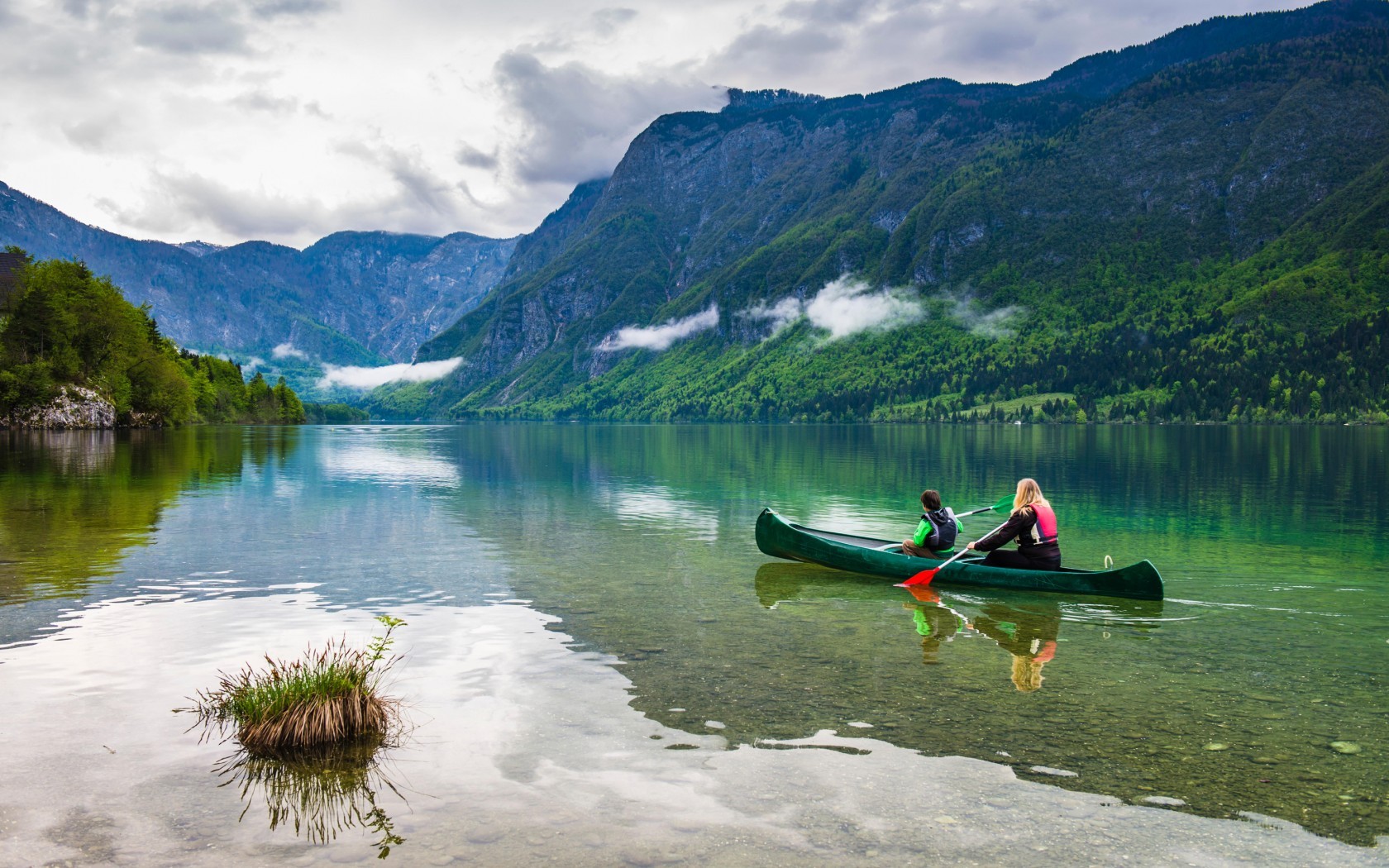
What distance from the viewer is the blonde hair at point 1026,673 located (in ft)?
50.9

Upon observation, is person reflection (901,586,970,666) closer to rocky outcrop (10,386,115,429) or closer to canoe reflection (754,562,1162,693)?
canoe reflection (754,562,1162,693)

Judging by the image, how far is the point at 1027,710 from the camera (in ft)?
46.2

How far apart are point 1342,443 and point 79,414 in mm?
170334

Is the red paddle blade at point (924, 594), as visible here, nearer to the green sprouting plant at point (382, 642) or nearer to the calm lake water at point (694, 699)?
the calm lake water at point (694, 699)

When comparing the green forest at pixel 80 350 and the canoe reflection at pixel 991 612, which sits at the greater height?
the green forest at pixel 80 350

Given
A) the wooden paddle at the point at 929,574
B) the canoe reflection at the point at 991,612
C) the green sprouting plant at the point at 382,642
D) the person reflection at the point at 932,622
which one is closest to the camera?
the green sprouting plant at the point at 382,642

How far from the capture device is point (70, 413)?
435ft

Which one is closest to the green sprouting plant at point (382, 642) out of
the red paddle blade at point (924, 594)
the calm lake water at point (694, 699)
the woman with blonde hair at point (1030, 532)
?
the calm lake water at point (694, 699)

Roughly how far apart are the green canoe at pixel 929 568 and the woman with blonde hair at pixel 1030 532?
2.01 ft

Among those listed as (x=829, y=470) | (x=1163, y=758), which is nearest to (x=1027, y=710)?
(x=1163, y=758)

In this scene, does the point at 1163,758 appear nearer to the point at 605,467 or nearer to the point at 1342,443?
the point at 605,467

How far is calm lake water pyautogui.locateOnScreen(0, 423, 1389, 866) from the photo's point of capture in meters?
9.80

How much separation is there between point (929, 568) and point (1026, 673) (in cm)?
836

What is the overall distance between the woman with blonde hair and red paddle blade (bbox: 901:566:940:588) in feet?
5.47
